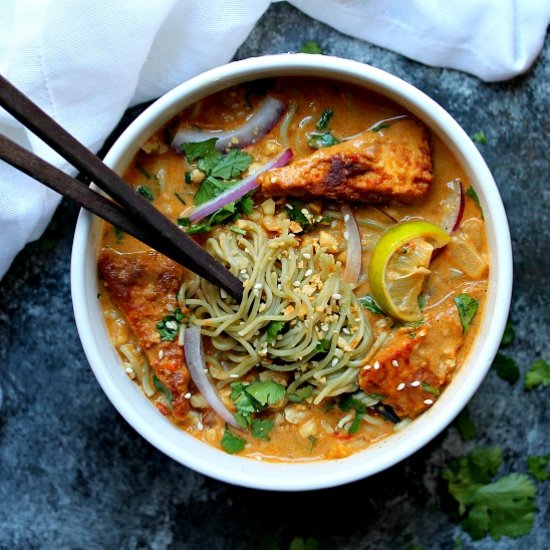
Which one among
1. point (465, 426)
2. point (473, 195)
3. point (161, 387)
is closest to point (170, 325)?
point (161, 387)

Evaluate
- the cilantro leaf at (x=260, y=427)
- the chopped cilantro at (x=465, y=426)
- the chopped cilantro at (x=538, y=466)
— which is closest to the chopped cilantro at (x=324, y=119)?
the cilantro leaf at (x=260, y=427)

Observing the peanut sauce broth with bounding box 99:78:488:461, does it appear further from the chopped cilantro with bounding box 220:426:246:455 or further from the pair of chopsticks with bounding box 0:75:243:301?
the pair of chopsticks with bounding box 0:75:243:301

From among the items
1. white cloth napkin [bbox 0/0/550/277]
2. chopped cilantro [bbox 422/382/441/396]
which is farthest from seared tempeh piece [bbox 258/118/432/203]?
chopped cilantro [bbox 422/382/441/396]

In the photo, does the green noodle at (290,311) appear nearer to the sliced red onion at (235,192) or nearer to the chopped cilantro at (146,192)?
the sliced red onion at (235,192)

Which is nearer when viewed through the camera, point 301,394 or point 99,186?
point 99,186

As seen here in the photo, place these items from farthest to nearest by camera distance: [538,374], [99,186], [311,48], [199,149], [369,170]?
1. [538,374]
2. [311,48]
3. [199,149]
4. [369,170]
5. [99,186]

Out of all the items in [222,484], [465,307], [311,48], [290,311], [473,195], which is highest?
[311,48]

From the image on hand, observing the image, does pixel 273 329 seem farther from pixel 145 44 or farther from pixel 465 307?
pixel 145 44

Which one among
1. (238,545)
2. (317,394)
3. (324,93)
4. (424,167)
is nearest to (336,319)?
(317,394)
